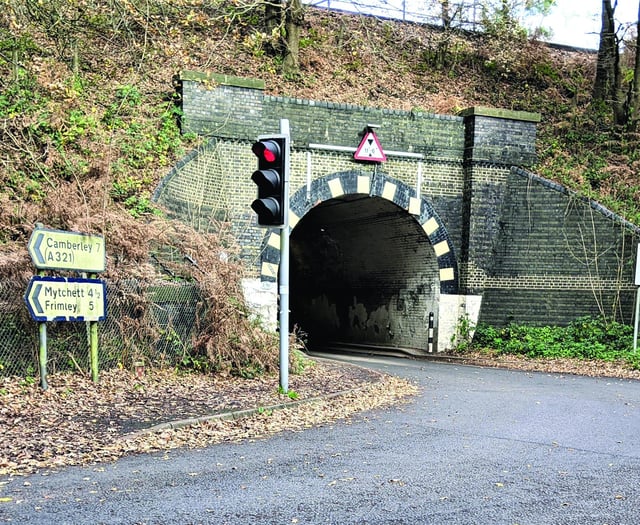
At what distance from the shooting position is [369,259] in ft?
75.4

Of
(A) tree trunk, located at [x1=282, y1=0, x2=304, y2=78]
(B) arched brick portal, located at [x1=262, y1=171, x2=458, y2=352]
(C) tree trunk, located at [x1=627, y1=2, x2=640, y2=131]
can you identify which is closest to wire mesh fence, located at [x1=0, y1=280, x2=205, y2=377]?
(B) arched brick portal, located at [x1=262, y1=171, x2=458, y2=352]

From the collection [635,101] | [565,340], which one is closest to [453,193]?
[565,340]

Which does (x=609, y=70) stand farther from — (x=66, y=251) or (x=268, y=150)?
(x=66, y=251)

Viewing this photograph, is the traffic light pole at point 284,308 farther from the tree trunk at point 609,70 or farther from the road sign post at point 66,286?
the tree trunk at point 609,70

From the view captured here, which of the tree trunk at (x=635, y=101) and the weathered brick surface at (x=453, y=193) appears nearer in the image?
the weathered brick surface at (x=453, y=193)

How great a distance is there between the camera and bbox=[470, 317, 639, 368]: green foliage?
17594 millimetres

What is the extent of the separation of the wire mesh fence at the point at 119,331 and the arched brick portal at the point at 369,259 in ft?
18.2

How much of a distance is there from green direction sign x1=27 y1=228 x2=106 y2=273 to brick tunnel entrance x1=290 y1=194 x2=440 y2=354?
9.54m

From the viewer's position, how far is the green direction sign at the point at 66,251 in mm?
9914

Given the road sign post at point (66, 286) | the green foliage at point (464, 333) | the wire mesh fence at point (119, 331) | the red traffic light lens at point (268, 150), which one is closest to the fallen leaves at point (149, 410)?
the wire mesh fence at point (119, 331)

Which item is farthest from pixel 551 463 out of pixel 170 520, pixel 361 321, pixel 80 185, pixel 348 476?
pixel 361 321

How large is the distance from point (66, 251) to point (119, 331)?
176 cm

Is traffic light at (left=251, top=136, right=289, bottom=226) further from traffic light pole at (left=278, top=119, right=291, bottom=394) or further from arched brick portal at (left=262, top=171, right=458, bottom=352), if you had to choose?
arched brick portal at (left=262, top=171, right=458, bottom=352)

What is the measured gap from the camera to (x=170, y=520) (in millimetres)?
5105
